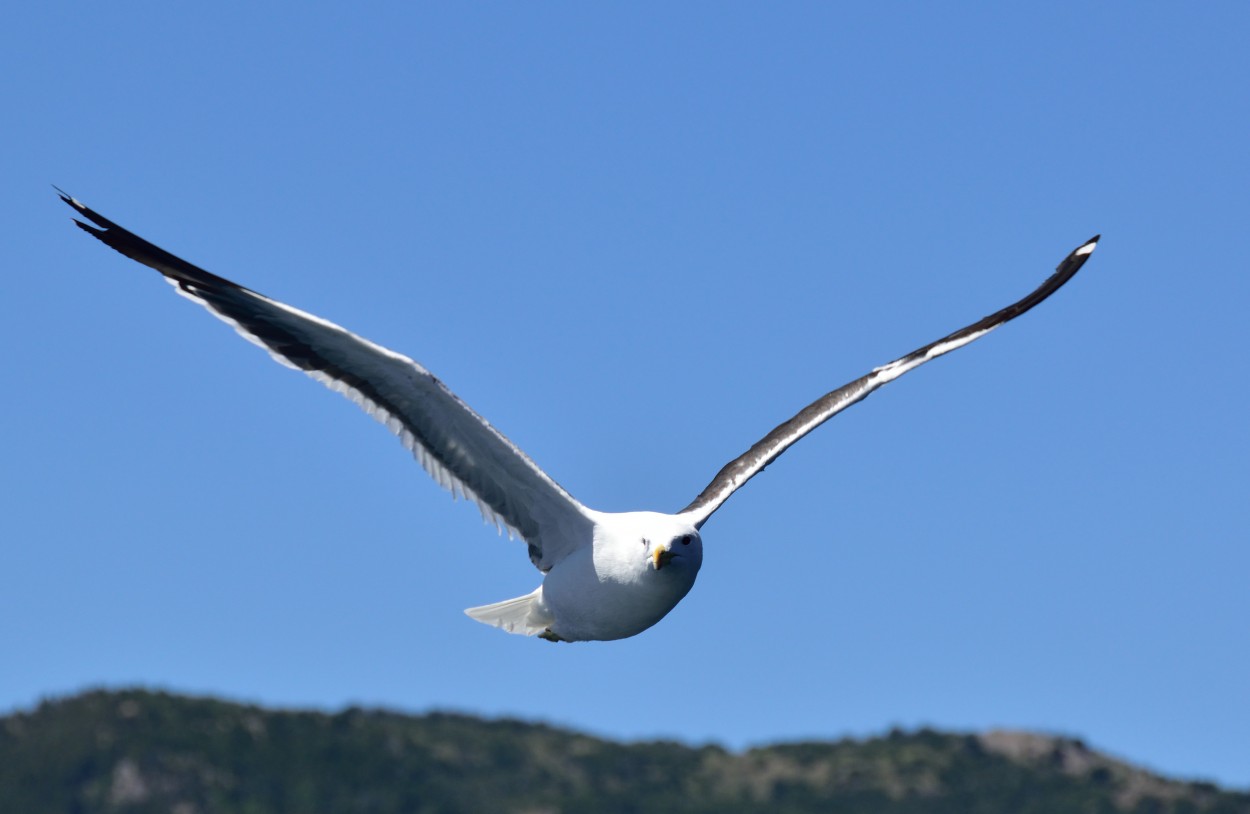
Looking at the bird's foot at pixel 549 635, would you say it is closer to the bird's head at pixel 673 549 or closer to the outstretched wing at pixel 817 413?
the outstretched wing at pixel 817 413

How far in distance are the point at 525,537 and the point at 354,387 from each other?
252 cm

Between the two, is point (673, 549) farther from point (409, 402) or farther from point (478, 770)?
point (478, 770)

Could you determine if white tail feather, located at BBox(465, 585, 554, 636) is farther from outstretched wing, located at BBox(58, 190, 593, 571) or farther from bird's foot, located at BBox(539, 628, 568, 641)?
outstretched wing, located at BBox(58, 190, 593, 571)

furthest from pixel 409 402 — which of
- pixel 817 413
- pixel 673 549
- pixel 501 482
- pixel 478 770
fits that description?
pixel 478 770

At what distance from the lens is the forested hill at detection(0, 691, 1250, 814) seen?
120938 mm

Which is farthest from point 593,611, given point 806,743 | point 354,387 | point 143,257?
point 806,743

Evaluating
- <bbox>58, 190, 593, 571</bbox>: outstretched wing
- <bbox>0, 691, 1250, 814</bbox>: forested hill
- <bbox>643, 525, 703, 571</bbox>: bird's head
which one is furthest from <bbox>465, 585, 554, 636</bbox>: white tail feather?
<bbox>0, 691, 1250, 814</bbox>: forested hill

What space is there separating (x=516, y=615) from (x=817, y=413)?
4167mm

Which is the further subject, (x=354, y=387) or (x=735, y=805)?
(x=735, y=805)

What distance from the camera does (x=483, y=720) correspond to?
438ft

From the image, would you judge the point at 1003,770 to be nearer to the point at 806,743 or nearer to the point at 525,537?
the point at 806,743

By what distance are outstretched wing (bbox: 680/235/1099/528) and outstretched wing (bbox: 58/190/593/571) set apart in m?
1.77

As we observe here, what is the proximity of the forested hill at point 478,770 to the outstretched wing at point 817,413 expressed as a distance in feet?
332

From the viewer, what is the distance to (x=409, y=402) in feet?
60.1
